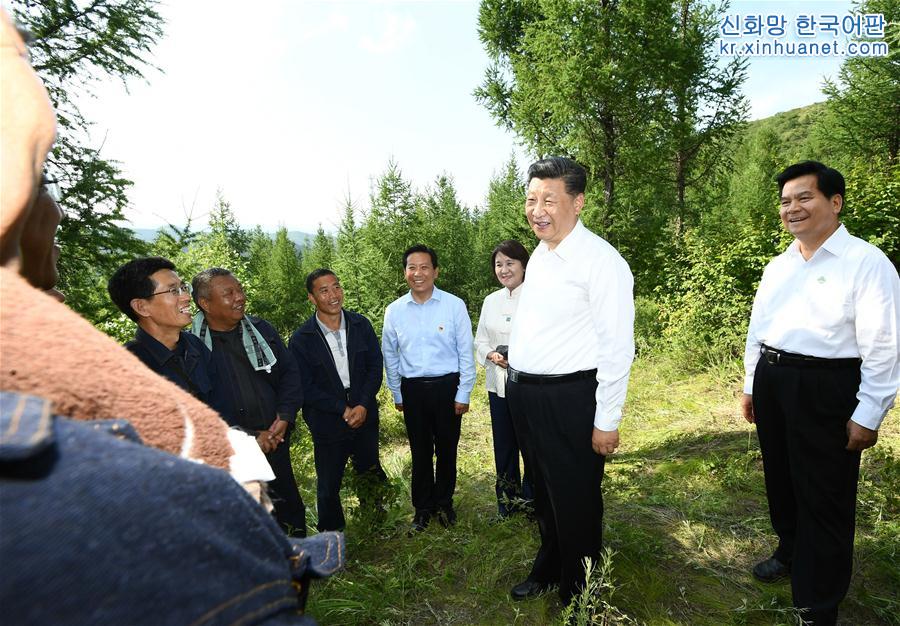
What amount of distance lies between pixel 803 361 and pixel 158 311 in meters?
3.54

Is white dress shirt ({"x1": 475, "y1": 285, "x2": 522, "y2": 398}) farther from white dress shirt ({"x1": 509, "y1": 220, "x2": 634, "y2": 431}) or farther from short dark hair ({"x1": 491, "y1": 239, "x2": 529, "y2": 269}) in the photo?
white dress shirt ({"x1": 509, "y1": 220, "x2": 634, "y2": 431})

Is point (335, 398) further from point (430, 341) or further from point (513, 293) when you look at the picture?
point (513, 293)

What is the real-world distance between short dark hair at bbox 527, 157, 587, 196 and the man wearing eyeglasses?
2134 mm

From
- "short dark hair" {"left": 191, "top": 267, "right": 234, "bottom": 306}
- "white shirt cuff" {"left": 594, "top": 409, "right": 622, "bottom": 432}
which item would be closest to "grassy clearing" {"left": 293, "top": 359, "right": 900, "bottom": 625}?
"white shirt cuff" {"left": 594, "top": 409, "right": 622, "bottom": 432}

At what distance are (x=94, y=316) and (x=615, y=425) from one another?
5.42m

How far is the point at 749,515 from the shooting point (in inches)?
143

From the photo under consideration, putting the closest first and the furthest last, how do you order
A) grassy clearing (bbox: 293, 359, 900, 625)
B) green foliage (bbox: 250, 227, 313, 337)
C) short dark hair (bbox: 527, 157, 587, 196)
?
short dark hair (bbox: 527, 157, 587, 196)
grassy clearing (bbox: 293, 359, 900, 625)
green foliage (bbox: 250, 227, 313, 337)

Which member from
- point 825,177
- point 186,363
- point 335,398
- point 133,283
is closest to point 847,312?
point 825,177

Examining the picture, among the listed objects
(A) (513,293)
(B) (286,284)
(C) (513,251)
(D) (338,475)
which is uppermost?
(B) (286,284)

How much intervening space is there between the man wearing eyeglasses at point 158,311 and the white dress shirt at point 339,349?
3.57 ft

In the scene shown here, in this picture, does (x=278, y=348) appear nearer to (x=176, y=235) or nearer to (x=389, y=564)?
(x=389, y=564)

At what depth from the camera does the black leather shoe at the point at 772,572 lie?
9.60ft

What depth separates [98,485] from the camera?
0.48 metres

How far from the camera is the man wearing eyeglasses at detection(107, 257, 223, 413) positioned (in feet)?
9.04
